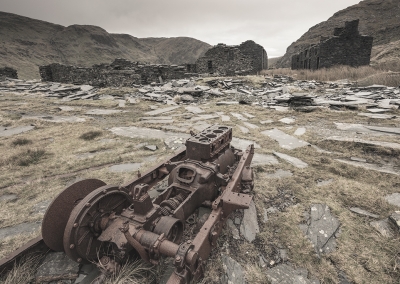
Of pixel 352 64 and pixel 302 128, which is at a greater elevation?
pixel 352 64

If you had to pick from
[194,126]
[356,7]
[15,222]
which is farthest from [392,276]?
[356,7]

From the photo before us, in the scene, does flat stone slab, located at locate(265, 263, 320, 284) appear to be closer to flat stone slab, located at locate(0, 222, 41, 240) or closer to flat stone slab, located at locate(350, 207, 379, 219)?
flat stone slab, located at locate(350, 207, 379, 219)

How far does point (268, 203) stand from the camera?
10.2 ft

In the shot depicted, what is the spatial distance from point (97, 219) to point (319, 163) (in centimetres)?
391

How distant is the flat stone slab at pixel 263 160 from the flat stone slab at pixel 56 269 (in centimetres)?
325

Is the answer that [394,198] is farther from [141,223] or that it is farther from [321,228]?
[141,223]

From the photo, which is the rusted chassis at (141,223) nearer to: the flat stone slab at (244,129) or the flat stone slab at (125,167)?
the flat stone slab at (125,167)

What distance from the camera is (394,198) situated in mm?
2982

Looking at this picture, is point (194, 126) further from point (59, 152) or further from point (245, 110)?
point (59, 152)

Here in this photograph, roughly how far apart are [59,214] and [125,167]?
2268 mm

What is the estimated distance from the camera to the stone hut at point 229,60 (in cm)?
2123

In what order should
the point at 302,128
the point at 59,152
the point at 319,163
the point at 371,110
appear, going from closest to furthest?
1. the point at 319,163
2. the point at 59,152
3. the point at 302,128
4. the point at 371,110

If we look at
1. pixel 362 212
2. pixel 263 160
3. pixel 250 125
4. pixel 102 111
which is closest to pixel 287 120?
pixel 250 125

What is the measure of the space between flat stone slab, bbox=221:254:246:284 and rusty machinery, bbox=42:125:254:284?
295mm
